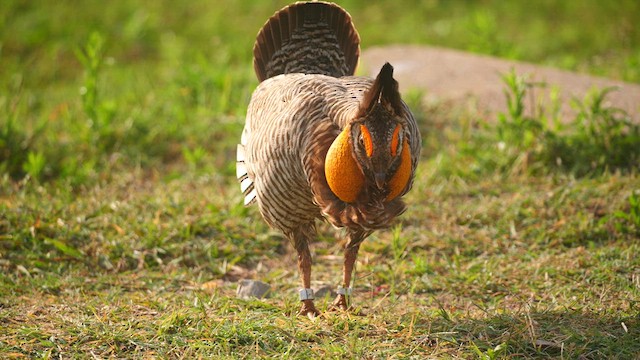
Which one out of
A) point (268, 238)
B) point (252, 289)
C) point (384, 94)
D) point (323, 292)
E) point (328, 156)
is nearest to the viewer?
point (384, 94)

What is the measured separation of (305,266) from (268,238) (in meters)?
0.96

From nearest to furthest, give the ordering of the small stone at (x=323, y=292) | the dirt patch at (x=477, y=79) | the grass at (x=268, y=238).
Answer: the grass at (x=268, y=238)
the small stone at (x=323, y=292)
the dirt patch at (x=477, y=79)

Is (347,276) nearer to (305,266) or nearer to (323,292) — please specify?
(305,266)

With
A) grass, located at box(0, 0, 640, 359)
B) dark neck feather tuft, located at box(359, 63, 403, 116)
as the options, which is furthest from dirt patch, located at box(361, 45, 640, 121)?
dark neck feather tuft, located at box(359, 63, 403, 116)

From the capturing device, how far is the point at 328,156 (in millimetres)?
3301

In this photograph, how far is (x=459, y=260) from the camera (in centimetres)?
462

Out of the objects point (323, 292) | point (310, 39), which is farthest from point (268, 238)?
point (310, 39)

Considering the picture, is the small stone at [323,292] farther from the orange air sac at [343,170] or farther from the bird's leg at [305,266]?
the orange air sac at [343,170]

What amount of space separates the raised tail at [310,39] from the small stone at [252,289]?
122 centimetres

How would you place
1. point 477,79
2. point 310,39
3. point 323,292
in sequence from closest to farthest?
point 323,292, point 310,39, point 477,79

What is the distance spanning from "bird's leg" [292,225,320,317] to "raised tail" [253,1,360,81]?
1080 mm

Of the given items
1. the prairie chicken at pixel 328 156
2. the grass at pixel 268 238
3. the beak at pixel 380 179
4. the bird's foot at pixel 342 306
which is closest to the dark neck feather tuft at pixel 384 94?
the prairie chicken at pixel 328 156

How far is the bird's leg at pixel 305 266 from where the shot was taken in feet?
12.9

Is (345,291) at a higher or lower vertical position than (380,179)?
lower
